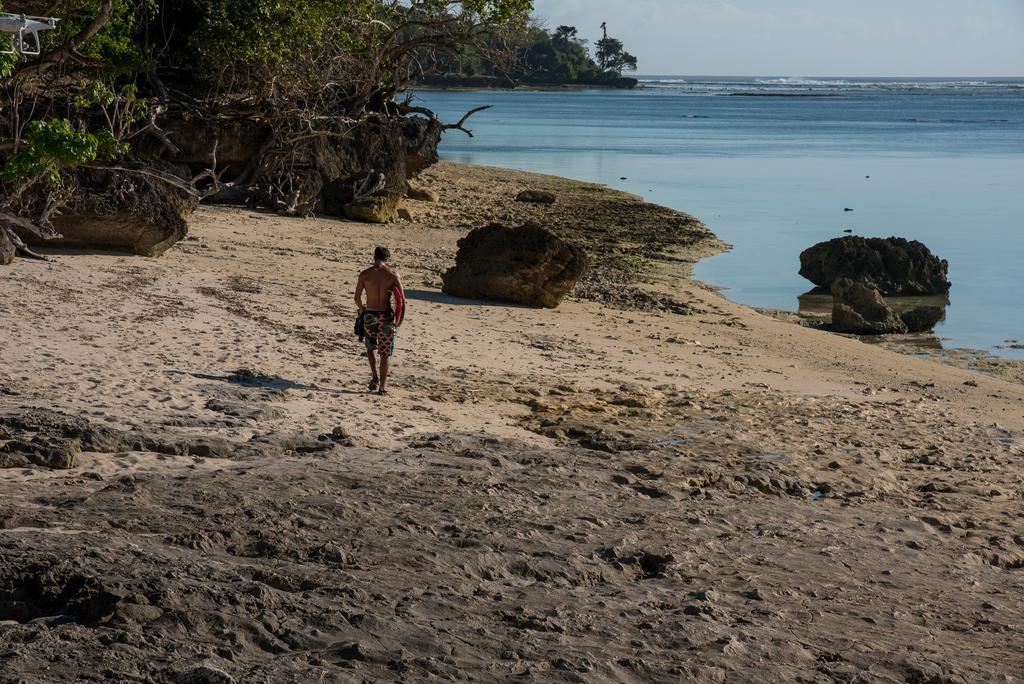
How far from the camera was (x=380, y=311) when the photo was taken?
10.4 metres

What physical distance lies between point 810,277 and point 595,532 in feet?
49.4

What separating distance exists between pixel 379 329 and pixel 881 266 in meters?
13.6

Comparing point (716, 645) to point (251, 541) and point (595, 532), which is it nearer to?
point (595, 532)

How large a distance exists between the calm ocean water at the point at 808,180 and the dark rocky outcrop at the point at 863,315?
83cm

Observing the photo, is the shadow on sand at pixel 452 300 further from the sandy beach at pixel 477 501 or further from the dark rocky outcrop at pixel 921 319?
the dark rocky outcrop at pixel 921 319

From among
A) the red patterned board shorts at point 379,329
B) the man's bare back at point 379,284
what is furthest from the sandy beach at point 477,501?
the man's bare back at point 379,284

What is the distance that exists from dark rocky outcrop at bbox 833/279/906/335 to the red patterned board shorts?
30.9ft

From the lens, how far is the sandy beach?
215 inches

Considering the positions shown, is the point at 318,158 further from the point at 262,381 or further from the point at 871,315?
the point at 262,381

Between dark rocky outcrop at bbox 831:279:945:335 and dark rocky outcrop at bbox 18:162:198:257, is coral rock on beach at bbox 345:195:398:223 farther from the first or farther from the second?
dark rocky outcrop at bbox 831:279:945:335

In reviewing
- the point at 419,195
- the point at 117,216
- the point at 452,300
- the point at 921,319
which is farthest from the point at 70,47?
the point at 419,195

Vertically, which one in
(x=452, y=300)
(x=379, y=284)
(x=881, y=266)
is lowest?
(x=452, y=300)

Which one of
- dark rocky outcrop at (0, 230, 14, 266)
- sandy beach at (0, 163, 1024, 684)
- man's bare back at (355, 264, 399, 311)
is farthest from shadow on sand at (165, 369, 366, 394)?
dark rocky outcrop at (0, 230, 14, 266)

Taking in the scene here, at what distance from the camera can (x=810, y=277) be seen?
69.7 feet
